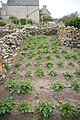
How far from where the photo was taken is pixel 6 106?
5.25 m

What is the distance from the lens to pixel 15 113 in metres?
5.17

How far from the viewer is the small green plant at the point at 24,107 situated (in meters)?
5.18

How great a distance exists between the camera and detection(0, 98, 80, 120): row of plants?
5074 millimetres

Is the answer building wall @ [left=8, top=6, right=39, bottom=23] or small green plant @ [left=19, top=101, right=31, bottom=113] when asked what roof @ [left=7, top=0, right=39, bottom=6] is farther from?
small green plant @ [left=19, top=101, right=31, bottom=113]

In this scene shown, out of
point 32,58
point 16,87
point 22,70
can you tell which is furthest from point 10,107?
point 32,58

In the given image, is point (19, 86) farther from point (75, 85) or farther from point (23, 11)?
point (23, 11)

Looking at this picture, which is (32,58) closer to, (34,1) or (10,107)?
(10,107)

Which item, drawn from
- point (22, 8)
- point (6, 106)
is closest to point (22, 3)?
point (22, 8)

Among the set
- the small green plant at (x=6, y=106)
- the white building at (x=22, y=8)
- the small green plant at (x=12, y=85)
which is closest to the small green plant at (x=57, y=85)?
the small green plant at (x=12, y=85)

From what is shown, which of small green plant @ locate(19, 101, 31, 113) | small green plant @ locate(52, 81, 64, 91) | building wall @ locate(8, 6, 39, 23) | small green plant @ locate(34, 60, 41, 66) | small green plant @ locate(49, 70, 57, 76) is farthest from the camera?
building wall @ locate(8, 6, 39, 23)

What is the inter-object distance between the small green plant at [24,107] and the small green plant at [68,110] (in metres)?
0.99

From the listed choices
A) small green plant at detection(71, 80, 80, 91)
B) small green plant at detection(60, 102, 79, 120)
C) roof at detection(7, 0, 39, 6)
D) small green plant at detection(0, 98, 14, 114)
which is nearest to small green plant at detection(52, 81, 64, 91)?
small green plant at detection(71, 80, 80, 91)

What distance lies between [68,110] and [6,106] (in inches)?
71.9

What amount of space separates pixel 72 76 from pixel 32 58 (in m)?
2.93
